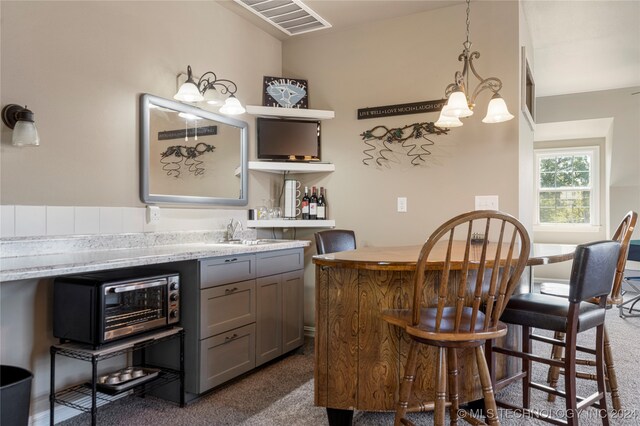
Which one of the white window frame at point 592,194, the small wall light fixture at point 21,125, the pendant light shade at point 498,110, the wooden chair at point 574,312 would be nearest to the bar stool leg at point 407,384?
the wooden chair at point 574,312

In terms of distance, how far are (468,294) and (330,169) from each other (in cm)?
200

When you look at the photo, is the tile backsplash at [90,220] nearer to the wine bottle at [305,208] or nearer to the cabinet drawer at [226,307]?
the cabinet drawer at [226,307]

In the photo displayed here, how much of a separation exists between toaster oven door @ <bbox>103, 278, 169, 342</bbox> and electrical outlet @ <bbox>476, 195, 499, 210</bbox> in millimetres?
2339

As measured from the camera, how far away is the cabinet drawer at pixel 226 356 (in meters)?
2.43

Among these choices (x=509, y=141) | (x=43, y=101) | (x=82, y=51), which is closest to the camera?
(x=43, y=101)

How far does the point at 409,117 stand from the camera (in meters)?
3.56

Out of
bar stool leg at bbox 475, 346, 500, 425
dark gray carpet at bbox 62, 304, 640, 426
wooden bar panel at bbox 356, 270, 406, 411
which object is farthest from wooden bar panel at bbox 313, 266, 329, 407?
bar stool leg at bbox 475, 346, 500, 425

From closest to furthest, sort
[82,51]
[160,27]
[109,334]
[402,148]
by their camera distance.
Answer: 1. [109,334]
2. [82,51]
3. [160,27]
4. [402,148]

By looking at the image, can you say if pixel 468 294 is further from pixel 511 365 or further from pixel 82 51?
pixel 82 51

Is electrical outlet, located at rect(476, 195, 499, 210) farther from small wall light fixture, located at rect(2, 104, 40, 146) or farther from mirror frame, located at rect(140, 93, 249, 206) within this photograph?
small wall light fixture, located at rect(2, 104, 40, 146)

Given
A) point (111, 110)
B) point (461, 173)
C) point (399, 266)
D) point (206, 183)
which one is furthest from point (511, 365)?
point (111, 110)

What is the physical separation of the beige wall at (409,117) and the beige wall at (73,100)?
4.45 ft

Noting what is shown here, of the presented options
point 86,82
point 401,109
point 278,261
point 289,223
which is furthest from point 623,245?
point 86,82

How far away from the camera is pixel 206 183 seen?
3225mm
